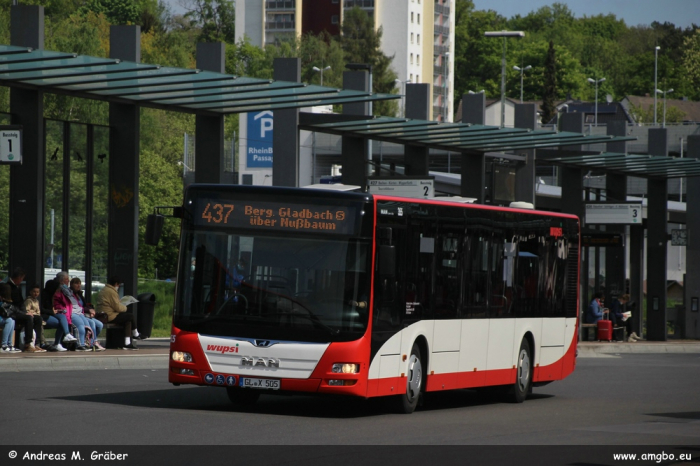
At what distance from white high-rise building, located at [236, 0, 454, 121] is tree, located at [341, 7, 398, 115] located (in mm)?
5258

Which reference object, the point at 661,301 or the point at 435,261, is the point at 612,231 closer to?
the point at 661,301

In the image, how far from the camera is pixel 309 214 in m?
14.2

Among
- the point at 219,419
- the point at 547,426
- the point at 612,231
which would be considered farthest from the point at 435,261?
the point at 612,231

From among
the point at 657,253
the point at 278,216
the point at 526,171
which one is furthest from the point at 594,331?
the point at 278,216

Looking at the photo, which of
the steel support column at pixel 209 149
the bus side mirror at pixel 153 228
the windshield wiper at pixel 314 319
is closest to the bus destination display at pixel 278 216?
the bus side mirror at pixel 153 228

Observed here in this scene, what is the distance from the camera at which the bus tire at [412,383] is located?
583 inches

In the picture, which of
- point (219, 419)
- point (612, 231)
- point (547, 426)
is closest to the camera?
point (219, 419)

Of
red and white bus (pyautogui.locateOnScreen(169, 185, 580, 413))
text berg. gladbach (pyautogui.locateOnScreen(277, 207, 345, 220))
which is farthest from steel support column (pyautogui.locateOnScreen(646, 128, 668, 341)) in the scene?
text berg. gladbach (pyautogui.locateOnScreen(277, 207, 345, 220))

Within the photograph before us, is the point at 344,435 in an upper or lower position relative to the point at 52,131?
lower

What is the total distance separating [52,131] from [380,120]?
602cm

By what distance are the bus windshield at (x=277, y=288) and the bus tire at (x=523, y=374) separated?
14.9ft

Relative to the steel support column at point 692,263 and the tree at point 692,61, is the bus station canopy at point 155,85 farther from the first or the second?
Answer: the tree at point 692,61

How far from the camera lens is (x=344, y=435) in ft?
40.0

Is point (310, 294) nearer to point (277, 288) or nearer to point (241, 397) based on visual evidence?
point (277, 288)
